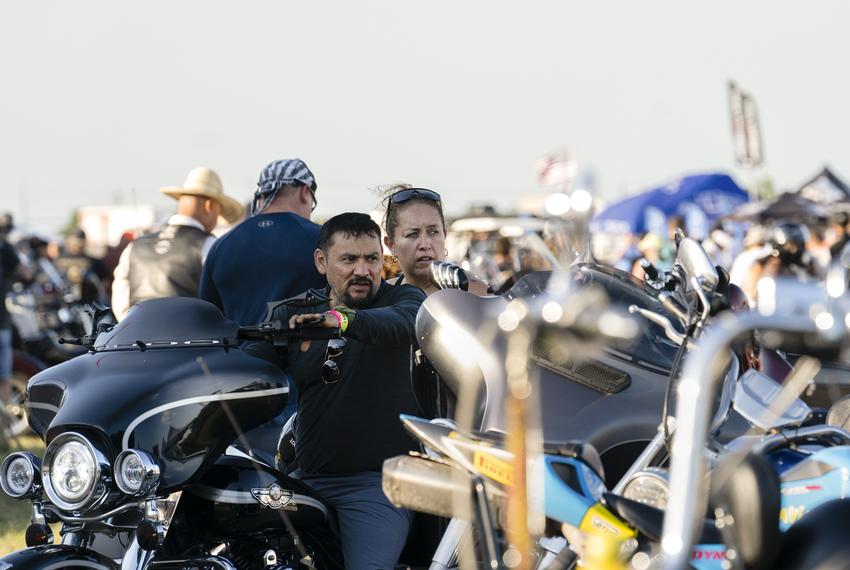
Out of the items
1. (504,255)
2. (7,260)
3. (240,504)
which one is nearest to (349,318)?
(240,504)

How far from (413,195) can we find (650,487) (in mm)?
2100

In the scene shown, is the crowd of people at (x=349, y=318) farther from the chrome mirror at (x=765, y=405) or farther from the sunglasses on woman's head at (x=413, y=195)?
the chrome mirror at (x=765, y=405)

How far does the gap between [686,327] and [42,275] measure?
12.9m

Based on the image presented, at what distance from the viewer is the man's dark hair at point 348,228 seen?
3971mm

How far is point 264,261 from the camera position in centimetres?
511

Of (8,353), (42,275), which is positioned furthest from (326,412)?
(42,275)

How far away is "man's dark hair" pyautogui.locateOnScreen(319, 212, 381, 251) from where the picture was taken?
397 centimetres

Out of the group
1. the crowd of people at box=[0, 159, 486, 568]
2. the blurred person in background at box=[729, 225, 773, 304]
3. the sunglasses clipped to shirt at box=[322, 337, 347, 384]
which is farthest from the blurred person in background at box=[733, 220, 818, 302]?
the sunglasses clipped to shirt at box=[322, 337, 347, 384]

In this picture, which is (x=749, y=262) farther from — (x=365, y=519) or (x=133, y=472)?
(x=133, y=472)

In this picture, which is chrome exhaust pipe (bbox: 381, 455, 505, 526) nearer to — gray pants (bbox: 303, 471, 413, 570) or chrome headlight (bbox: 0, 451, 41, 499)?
gray pants (bbox: 303, 471, 413, 570)

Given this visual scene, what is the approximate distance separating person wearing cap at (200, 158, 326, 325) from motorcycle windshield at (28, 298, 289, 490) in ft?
4.93

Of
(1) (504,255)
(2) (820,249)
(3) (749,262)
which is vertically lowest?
(2) (820,249)

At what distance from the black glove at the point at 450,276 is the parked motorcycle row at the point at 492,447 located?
0.18 m

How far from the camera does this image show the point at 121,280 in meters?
7.40
